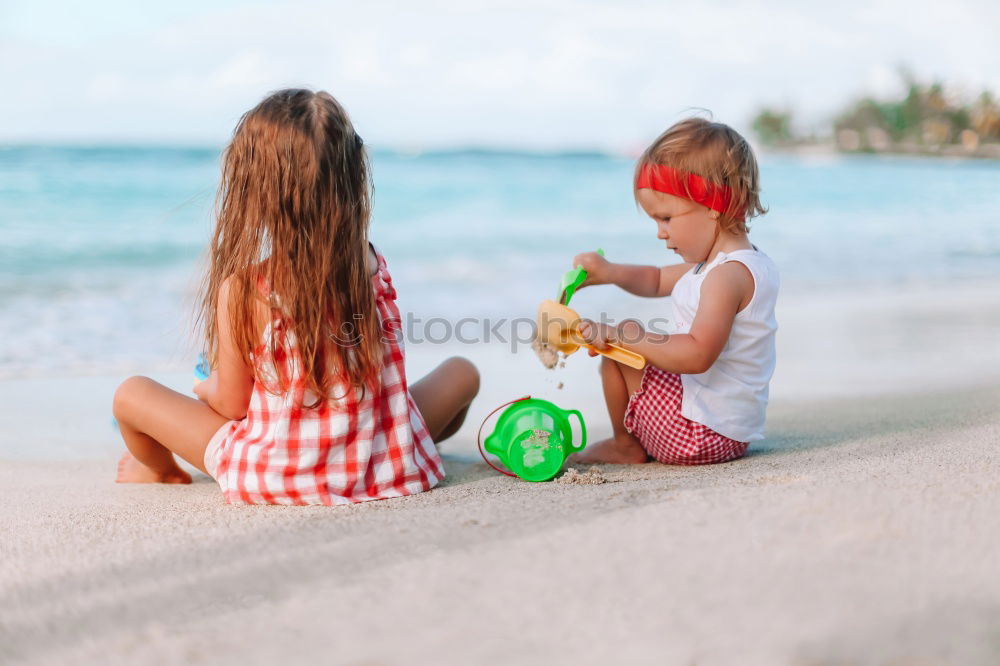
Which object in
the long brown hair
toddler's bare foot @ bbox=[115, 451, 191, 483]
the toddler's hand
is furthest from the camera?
the toddler's hand

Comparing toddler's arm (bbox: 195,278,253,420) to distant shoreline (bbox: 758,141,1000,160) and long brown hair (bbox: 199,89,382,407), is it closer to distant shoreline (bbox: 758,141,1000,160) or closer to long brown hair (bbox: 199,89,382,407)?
long brown hair (bbox: 199,89,382,407)

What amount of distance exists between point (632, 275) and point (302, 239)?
109 centimetres

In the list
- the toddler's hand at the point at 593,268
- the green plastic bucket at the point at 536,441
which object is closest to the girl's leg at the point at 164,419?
the green plastic bucket at the point at 536,441

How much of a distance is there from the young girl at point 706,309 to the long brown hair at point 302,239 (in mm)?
641

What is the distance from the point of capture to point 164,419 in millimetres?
2479

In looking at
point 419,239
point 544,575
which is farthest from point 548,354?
point 419,239

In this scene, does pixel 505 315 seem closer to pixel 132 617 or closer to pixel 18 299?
pixel 18 299

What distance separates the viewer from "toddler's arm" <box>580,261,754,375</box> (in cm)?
242

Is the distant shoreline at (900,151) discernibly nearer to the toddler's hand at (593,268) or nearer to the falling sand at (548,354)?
the toddler's hand at (593,268)

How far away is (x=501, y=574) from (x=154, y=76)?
19.1 meters

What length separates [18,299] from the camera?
221 inches

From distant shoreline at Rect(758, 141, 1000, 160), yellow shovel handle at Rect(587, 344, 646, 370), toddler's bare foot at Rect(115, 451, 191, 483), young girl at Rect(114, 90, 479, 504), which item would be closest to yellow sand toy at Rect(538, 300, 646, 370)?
yellow shovel handle at Rect(587, 344, 646, 370)

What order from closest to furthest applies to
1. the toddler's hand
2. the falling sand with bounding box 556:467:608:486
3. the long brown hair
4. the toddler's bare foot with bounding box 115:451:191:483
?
the long brown hair < the falling sand with bounding box 556:467:608:486 < the toddler's bare foot with bounding box 115:451:191:483 < the toddler's hand

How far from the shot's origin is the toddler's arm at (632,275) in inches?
110
